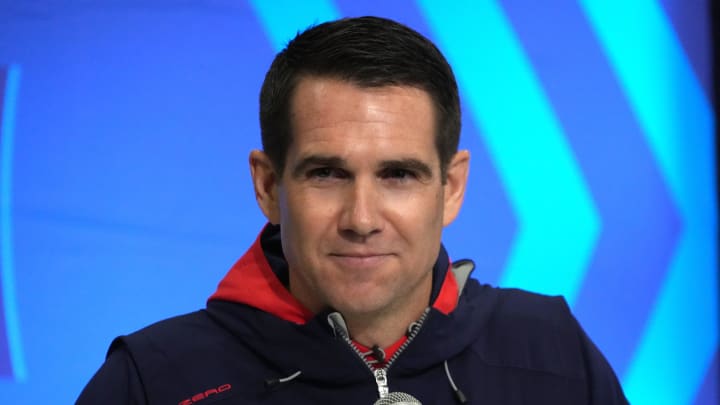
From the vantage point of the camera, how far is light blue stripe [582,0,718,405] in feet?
10.0

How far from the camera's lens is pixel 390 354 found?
179cm

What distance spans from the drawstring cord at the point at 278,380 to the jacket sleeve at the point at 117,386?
225mm

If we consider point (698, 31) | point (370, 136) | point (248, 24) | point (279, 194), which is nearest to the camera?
point (370, 136)

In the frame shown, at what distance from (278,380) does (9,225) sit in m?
1.27

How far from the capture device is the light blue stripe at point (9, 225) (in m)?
2.63

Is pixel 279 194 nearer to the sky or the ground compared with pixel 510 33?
nearer to the ground

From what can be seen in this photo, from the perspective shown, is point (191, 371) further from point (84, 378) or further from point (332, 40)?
point (84, 378)

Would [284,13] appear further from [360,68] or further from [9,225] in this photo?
[360,68]

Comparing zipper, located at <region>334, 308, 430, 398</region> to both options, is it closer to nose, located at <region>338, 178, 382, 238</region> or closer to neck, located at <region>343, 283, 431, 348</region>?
neck, located at <region>343, 283, 431, 348</region>

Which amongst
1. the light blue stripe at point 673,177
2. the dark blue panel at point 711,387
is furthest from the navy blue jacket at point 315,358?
the dark blue panel at point 711,387

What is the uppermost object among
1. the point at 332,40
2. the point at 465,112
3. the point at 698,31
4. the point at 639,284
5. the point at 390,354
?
the point at 698,31

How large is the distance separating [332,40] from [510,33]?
141 cm

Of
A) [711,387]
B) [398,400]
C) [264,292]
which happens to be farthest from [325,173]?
[711,387]

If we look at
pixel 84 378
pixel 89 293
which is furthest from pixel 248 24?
pixel 84 378
